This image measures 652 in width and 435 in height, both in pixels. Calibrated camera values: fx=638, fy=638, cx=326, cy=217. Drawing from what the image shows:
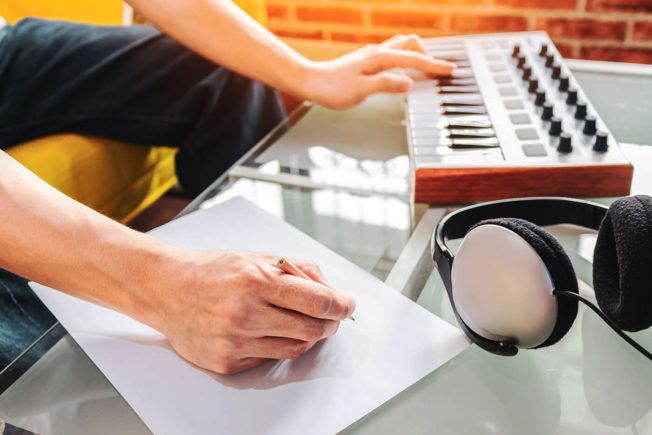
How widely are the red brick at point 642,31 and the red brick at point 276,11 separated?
0.91 metres

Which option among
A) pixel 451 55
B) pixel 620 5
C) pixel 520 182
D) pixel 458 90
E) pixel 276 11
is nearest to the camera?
pixel 520 182

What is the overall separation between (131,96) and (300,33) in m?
0.80

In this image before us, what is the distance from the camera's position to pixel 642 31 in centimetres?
148

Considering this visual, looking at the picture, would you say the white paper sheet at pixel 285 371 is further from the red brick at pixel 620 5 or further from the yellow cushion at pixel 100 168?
the red brick at pixel 620 5

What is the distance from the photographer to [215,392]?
0.53 meters

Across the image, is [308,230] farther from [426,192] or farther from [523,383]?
[523,383]

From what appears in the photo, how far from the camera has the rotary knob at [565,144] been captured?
73cm

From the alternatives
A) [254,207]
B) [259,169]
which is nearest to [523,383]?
[254,207]

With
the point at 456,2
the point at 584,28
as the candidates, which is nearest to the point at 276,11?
the point at 456,2

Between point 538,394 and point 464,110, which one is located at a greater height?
point 464,110

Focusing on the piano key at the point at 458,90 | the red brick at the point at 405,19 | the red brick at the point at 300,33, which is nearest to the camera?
the piano key at the point at 458,90

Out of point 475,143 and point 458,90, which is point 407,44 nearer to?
point 458,90

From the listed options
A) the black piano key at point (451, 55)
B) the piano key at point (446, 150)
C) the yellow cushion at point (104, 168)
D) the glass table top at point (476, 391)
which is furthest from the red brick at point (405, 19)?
the glass table top at point (476, 391)

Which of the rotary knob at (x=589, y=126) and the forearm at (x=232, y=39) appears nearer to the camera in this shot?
the rotary knob at (x=589, y=126)
